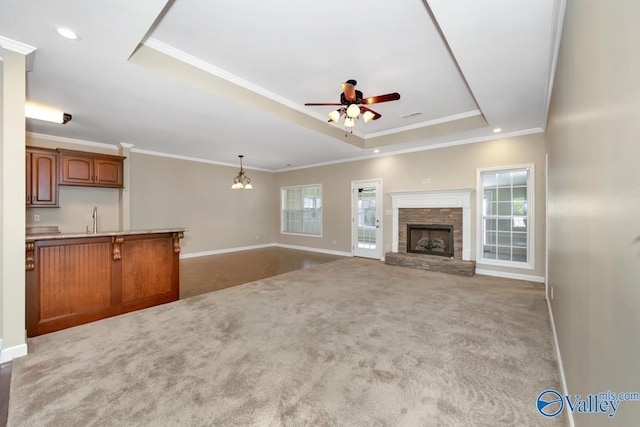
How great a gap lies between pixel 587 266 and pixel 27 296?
4491 mm

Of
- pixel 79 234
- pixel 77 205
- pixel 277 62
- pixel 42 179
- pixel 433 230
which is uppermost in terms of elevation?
pixel 277 62

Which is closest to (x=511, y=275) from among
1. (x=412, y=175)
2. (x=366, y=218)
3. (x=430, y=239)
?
(x=430, y=239)

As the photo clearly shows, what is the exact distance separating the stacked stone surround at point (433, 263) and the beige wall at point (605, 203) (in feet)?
11.5

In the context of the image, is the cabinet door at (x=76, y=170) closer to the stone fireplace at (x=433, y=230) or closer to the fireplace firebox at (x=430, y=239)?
the stone fireplace at (x=433, y=230)

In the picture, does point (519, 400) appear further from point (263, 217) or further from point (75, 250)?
point (263, 217)

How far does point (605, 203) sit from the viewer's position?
3.41 ft

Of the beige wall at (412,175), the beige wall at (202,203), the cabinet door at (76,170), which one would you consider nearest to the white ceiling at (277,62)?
the beige wall at (412,175)

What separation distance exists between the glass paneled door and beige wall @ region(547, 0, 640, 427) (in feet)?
16.4

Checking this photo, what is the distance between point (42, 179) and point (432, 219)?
24.9 feet

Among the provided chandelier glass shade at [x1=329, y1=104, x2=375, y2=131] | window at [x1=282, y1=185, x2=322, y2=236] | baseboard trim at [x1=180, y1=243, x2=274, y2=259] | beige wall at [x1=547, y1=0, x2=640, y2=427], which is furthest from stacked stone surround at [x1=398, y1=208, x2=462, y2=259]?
baseboard trim at [x1=180, y1=243, x2=274, y2=259]

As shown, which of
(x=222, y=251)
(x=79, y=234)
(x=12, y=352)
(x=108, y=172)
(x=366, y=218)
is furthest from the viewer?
(x=222, y=251)

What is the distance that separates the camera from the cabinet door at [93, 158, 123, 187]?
536cm

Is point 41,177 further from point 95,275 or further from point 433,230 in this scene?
point 433,230

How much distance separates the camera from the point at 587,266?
1.33 meters
